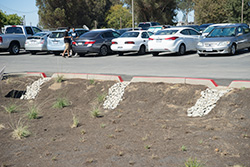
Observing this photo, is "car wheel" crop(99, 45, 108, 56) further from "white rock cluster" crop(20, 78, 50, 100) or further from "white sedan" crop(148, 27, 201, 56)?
"white rock cluster" crop(20, 78, 50, 100)

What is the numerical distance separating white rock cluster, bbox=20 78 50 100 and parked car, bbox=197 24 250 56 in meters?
9.25

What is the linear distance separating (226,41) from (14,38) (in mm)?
14481

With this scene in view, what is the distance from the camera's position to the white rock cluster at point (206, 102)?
709 centimetres

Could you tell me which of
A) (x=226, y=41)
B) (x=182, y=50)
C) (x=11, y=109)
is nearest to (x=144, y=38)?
(x=182, y=50)

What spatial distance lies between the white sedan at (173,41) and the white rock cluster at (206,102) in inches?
421

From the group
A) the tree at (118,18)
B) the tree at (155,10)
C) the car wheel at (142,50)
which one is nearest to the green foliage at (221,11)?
the tree at (155,10)

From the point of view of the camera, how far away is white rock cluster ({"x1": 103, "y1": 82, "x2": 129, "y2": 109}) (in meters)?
8.23

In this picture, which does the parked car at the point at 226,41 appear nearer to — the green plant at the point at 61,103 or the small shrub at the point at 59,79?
the small shrub at the point at 59,79

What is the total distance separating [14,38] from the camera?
23938mm

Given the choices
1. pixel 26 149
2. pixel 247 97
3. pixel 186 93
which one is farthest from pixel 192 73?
pixel 26 149

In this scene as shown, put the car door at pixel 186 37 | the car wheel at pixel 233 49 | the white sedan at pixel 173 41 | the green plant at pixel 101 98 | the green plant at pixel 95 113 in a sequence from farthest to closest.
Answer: the car door at pixel 186 37 → the white sedan at pixel 173 41 → the car wheel at pixel 233 49 → the green plant at pixel 101 98 → the green plant at pixel 95 113

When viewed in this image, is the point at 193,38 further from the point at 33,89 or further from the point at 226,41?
the point at 33,89

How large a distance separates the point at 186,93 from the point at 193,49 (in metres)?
12.3

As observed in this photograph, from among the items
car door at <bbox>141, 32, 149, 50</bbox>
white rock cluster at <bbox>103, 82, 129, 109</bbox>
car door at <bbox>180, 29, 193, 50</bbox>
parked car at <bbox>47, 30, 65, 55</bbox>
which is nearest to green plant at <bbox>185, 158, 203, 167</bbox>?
white rock cluster at <bbox>103, 82, 129, 109</bbox>
